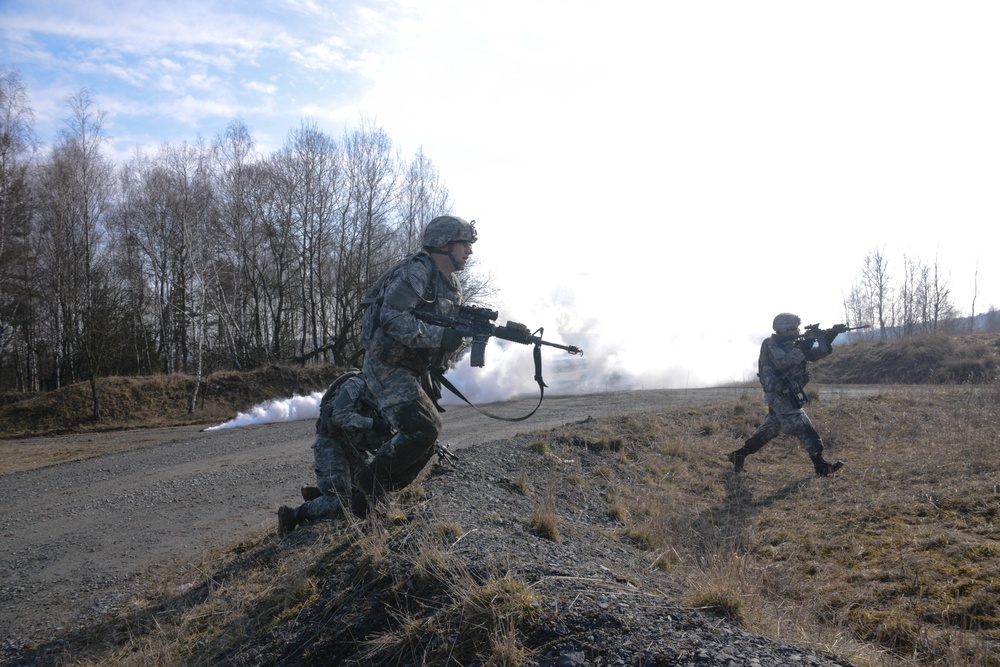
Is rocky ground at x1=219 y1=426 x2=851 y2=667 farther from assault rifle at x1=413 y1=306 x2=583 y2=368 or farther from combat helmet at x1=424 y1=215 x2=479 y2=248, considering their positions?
combat helmet at x1=424 y1=215 x2=479 y2=248

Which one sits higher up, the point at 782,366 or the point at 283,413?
the point at 782,366

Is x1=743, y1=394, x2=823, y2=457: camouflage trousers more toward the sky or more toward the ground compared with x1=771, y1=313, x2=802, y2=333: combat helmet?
more toward the ground

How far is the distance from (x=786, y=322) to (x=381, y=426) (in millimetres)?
6245

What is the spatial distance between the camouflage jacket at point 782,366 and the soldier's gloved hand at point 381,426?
Result: 548 cm

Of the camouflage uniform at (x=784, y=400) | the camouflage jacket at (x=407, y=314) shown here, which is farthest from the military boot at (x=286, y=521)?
the camouflage uniform at (x=784, y=400)

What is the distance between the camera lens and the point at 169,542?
645cm

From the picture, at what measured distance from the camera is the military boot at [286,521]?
5441 millimetres

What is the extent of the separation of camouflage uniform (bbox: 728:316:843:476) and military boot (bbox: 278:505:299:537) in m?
6.05

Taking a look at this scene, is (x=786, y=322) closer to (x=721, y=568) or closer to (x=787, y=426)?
(x=787, y=426)

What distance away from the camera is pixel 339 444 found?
558 cm

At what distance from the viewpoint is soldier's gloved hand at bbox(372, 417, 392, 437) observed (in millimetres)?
5523

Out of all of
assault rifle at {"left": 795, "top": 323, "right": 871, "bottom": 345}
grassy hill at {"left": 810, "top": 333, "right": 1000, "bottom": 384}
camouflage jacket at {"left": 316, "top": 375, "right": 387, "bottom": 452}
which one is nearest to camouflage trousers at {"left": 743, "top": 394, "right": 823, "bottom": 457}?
assault rifle at {"left": 795, "top": 323, "right": 871, "bottom": 345}

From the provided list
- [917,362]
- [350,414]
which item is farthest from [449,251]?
[917,362]

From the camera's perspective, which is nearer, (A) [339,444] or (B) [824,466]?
(A) [339,444]
